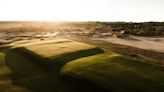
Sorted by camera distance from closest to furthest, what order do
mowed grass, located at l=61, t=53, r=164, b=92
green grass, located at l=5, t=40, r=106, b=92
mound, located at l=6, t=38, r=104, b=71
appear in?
1. mowed grass, located at l=61, t=53, r=164, b=92
2. green grass, located at l=5, t=40, r=106, b=92
3. mound, located at l=6, t=38, r=104, b=71

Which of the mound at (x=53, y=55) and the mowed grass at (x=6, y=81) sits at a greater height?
the mound at (x=53, y=55)

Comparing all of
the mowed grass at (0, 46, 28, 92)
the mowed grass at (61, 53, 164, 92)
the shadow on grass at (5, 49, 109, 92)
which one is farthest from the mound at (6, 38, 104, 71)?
the mowed grass at (0, 46, 28, 92)

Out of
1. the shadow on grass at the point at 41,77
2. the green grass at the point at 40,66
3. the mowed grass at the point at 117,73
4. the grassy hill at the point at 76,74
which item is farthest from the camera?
the green grass at the point at 40,66

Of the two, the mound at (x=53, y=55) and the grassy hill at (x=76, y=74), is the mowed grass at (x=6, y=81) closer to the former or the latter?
the grassy hill at (x=76, y=74)

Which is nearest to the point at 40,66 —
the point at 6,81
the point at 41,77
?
the point at 41,77

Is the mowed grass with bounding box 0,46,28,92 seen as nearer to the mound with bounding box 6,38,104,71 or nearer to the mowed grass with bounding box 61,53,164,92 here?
the mound with bounding box 6,38,104,71

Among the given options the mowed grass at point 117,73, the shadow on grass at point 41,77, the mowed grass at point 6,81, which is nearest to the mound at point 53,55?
the shadow on grass at point 41,77

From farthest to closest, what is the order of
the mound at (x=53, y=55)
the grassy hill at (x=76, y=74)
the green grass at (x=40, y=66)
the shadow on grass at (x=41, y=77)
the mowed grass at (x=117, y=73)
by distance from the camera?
the mound at (x=53, y=55), the green grass at (x=40, y=66), the shadow on grass at (x=41, y=77), the grassy hill at (x=76, y=74), the mowed grass at (x=117, y=73)

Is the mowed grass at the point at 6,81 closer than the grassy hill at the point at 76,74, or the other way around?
the grassy hill at the point at 76,74
